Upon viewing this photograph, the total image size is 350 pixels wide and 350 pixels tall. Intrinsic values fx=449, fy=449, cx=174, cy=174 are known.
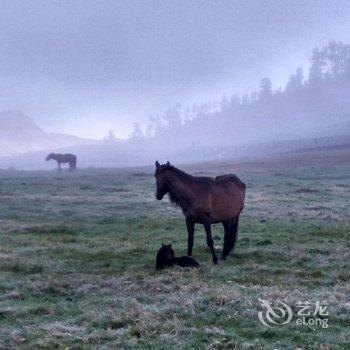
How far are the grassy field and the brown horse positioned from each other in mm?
1077

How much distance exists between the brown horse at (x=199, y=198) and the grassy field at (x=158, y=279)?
1077mm

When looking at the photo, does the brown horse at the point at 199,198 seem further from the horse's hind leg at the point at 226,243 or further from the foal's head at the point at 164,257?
the foal's head at the point at 164,257

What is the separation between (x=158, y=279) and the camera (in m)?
11.7

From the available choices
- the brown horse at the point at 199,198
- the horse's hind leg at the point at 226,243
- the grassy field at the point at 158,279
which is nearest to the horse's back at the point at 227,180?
the brown horse at the point at 199,198

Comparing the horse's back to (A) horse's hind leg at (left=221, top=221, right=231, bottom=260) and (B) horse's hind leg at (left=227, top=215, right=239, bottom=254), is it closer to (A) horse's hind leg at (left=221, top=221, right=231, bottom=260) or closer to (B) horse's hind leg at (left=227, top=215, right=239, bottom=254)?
(B) horse's hind leg at (left=227, top=215, right=239, bottom=254)

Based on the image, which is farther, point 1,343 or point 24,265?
point 24,265

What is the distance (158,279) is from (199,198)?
3.48m

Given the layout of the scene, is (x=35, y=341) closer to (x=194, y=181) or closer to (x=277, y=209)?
(x=194, y=181)

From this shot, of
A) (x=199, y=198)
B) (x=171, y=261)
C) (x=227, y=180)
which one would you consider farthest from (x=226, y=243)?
(x=171, y=261)

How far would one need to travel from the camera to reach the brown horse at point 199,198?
14.3 meters

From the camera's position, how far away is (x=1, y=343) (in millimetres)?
7895

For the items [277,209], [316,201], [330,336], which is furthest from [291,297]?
[316,201]

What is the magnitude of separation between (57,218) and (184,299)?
15.6 metres

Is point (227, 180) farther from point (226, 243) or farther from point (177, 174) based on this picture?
point (226, 243)
